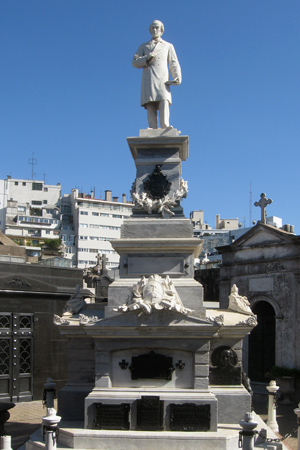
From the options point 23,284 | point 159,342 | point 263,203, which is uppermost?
point 263,203

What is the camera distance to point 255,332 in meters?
24.1

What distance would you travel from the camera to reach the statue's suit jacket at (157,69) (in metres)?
14.6

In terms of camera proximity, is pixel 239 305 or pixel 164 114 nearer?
pixel 239 305

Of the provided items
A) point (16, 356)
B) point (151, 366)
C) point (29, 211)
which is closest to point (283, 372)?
point (16, 356)

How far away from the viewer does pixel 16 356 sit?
2061 cm

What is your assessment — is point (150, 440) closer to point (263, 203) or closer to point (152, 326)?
point (152, 326)

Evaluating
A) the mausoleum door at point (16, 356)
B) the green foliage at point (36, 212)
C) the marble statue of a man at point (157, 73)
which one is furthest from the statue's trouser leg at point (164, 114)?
the green foliage at point (36, 212)

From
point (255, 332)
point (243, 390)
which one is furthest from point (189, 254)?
point (255, 332)

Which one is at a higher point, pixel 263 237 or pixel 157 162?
pixel 157 162

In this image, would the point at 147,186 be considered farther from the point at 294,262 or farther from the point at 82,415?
the point at 294,262

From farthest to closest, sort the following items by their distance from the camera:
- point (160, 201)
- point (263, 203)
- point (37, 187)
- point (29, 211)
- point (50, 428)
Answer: point (37, 187), point (29, 211), point (263, 203), point (160, 201), point (50, 428)

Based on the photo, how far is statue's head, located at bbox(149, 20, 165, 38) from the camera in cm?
1484

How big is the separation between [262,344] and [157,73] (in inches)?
529

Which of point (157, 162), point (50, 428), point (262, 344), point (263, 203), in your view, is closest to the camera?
point (50, 428)
